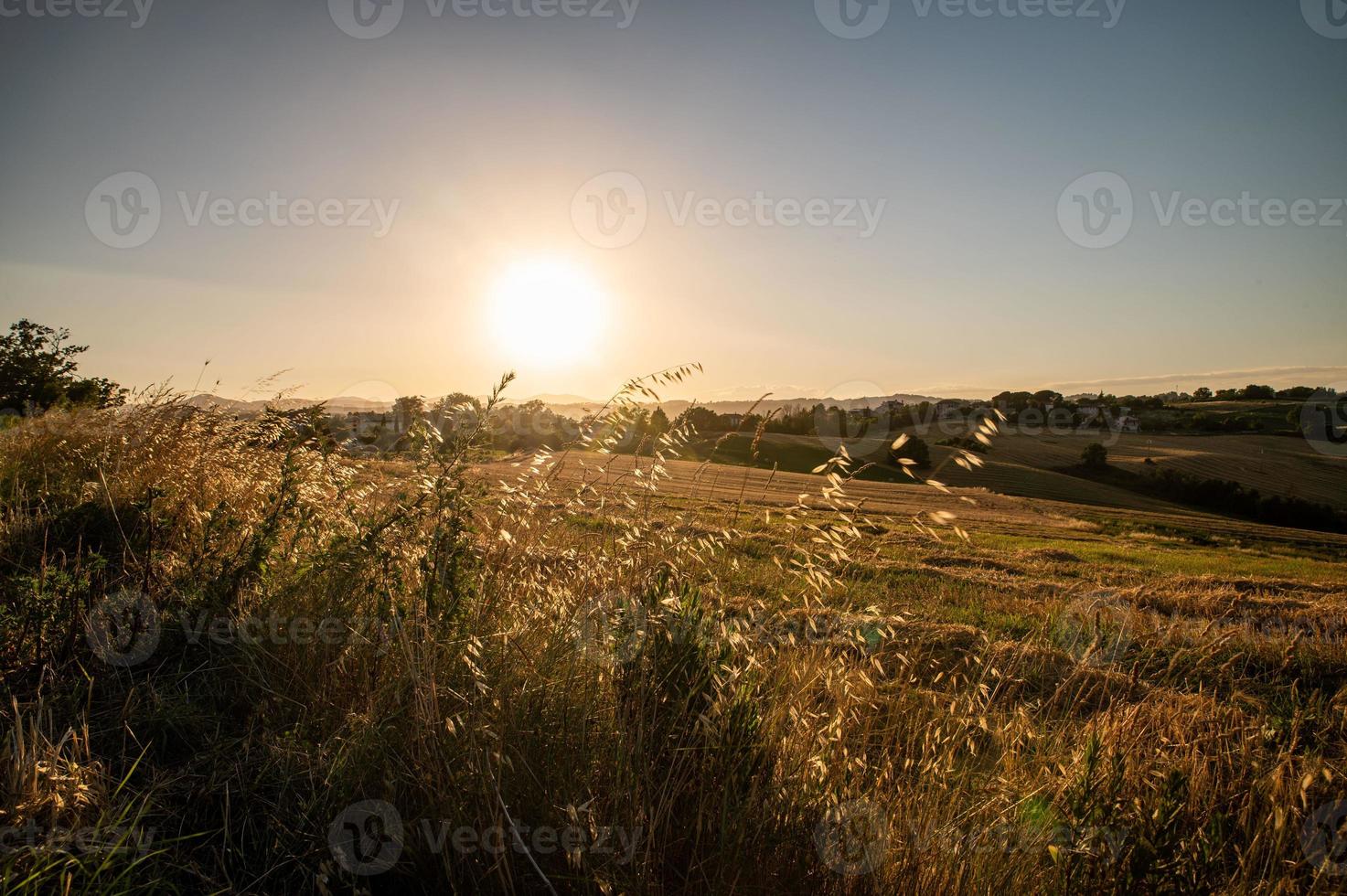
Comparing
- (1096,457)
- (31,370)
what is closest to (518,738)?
(31,370)

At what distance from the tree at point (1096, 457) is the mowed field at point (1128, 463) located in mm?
753

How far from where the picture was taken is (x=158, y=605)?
3717mm

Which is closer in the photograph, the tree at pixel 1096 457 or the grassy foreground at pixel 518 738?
the grassy foreground at pixel 518 738

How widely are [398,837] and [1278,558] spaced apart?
3571 centimetres

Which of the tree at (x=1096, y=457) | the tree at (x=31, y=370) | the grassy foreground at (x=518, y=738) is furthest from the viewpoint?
the tree at (x=1096, y=457)

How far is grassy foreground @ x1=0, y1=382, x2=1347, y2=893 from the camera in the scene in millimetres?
2188

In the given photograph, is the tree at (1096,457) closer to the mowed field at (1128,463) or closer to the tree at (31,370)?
the mowed field at (1128,463)

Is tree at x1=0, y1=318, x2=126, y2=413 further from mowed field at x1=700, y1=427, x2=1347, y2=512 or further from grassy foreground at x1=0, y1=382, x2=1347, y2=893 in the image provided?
mowed field at x1=700, y1=427, x2=1347, y2=512

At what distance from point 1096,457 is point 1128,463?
102 inches

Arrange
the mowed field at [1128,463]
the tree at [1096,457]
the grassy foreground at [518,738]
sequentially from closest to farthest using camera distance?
1. the grassy foreground at [518,738]
2. the mowed field at [1128,463]
3. the tree at [1096,457]

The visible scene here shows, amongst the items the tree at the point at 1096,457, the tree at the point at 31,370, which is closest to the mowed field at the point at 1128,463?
the tree at the point at 1096,457

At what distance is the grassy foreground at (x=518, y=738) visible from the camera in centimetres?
219

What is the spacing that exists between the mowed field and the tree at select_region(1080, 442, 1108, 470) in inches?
29.7

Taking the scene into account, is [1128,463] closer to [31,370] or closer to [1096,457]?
[1096,457]
